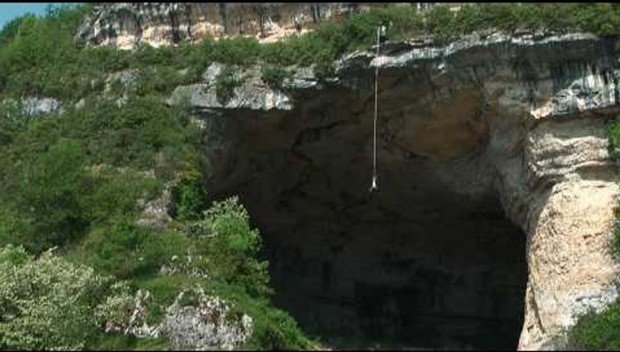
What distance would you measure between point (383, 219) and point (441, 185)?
127 inches

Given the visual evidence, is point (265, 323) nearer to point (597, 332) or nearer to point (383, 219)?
point (597, 332)

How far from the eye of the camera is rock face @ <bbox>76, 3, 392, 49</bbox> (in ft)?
79.8

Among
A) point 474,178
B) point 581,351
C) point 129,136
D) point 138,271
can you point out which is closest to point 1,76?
point 129,136

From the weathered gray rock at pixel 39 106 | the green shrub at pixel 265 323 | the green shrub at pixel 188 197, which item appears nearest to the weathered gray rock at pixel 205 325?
the green shrub at pixel 265 323

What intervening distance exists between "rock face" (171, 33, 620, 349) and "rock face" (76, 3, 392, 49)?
247 cm

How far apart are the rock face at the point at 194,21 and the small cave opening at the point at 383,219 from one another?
108 inches

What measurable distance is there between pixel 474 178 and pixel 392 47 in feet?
14.5

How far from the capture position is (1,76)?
85.4ft

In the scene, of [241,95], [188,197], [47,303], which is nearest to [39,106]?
[241,95]

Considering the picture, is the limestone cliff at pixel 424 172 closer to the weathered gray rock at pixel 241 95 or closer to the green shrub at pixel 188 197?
the weathered gray rock at pixel 241 95

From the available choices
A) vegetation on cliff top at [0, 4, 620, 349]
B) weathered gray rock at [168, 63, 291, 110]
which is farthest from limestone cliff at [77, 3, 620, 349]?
vegetation on cliff top at [0, 4, 620, 349]

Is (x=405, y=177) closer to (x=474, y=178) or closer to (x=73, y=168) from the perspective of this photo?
(x=474, y=178)

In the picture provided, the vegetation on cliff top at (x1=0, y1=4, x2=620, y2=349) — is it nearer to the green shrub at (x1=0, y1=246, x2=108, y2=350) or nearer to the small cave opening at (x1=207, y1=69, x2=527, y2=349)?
the green shrub at (x1=0, y1=246, x2=108, y2=350)

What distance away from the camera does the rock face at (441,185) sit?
20.0 metres
